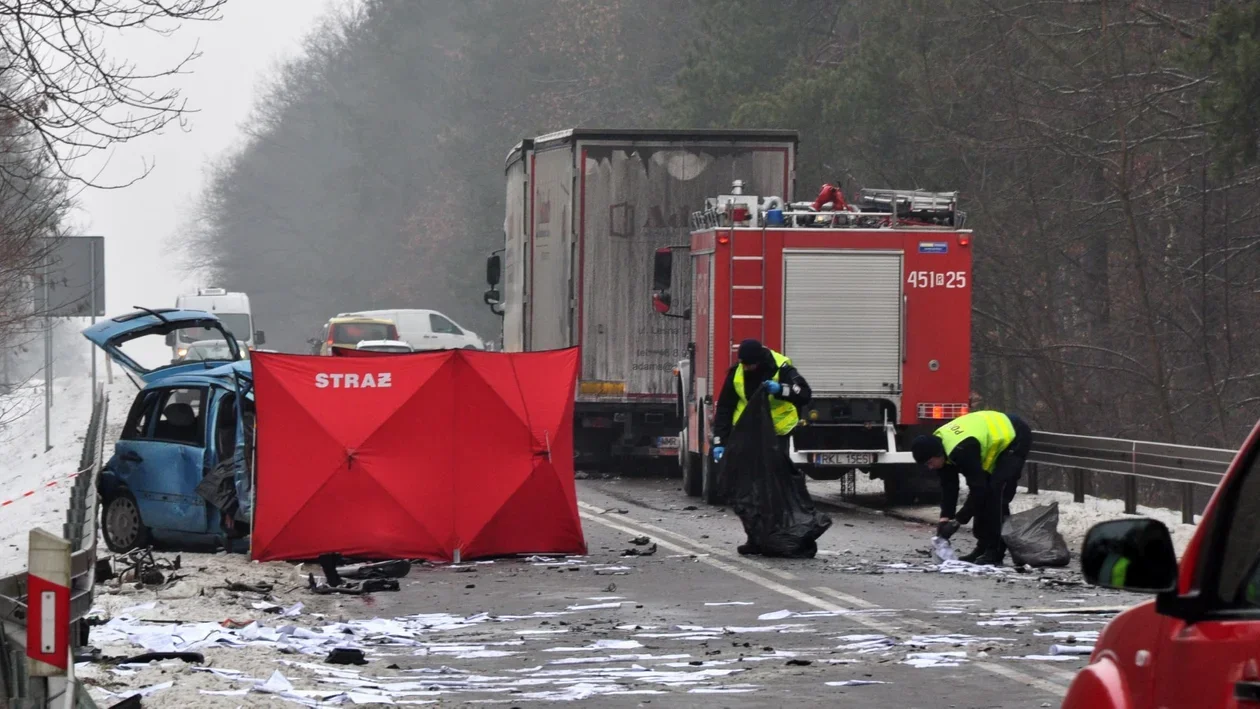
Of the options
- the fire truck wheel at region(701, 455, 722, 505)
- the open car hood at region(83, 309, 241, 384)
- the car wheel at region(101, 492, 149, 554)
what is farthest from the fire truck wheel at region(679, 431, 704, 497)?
the car wheel at region(101, 492, 149, 554)

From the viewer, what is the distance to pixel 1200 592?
11.6ft

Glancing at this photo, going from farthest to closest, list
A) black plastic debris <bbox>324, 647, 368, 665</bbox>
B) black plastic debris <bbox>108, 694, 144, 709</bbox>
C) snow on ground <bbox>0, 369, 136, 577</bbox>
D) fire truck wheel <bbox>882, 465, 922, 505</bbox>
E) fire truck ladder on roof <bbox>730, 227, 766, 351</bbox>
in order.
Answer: snow on ground <bbox>0, 369, 136, 577</bbox>, fire truck wheel <bbox>882, 465, 922, 505</bbox>, fire truck ladder on roof <bbox>730, 227, 766, 351</bbox>, black plastic debris <bbox>324, 647, 368, 665</bbox>, black plastic debris <bbox>108, 694, 144, 709</bbox>

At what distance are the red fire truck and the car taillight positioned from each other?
1 centimetres

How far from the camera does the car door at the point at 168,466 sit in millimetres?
15906

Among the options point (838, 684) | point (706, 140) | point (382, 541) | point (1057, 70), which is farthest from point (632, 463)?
point (838, 684)

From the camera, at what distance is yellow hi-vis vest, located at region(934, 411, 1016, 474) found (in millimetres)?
14844

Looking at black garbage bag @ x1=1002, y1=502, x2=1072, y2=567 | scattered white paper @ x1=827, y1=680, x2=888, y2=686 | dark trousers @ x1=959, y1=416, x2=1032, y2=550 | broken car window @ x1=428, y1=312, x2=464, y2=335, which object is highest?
broken car window @ x1=428, y1=312, x2=464, y2=335

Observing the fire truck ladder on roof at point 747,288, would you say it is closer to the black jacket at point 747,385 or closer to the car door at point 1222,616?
the black jacket at point 747,385

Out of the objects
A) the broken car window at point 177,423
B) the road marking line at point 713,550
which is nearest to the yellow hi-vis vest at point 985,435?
the road marking line at point 713,550

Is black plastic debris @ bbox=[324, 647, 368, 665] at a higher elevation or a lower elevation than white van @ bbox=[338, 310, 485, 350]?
lower

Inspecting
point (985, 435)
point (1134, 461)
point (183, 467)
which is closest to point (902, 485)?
point (1134, 461)

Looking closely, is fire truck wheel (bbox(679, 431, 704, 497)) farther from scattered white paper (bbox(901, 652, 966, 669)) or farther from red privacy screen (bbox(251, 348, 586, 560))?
scattered white paper (bbox(901, 652, 966, 669))

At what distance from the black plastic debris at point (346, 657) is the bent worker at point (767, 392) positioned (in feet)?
19.7

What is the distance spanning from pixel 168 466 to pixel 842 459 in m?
6.87
